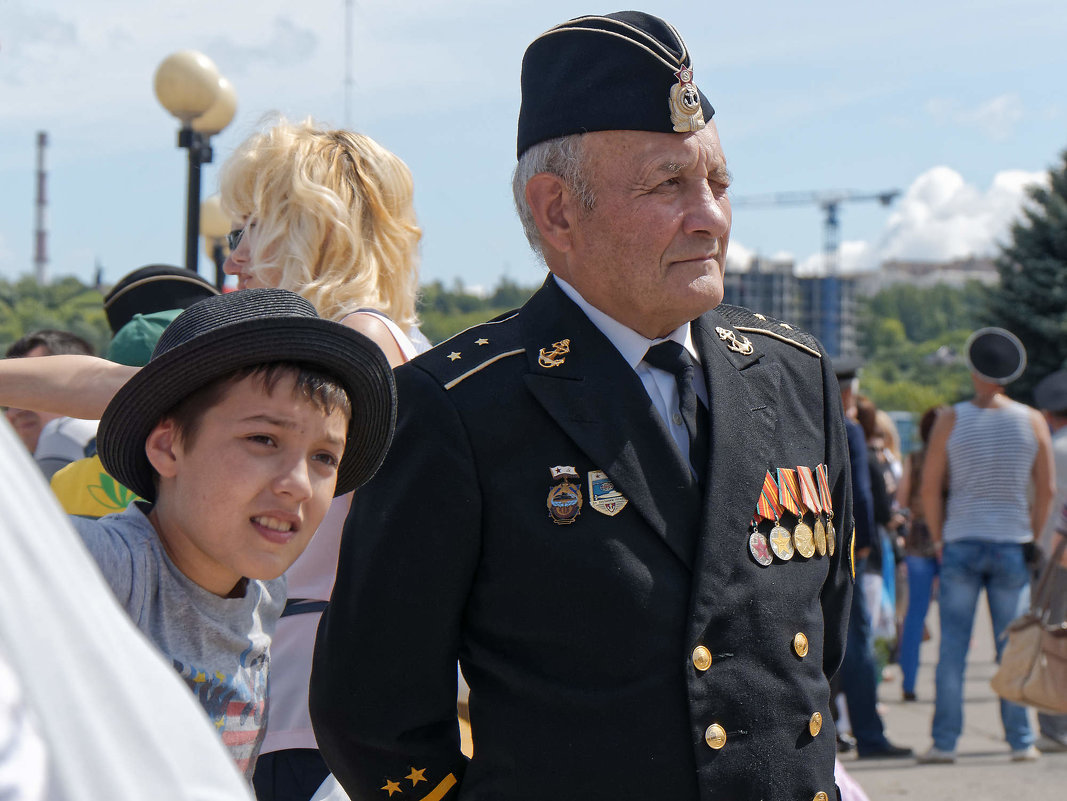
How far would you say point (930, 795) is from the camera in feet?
19.8

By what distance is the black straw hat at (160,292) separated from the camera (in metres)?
4.10

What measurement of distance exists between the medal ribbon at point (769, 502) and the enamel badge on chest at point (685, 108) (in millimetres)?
642

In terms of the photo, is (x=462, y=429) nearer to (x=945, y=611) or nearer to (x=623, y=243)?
(x=623, y=243)

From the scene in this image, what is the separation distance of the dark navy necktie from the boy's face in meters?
0.69

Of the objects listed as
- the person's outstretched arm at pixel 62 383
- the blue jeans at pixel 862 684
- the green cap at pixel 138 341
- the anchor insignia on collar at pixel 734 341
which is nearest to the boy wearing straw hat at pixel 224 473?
the person's outstretched arm at pixel 62 383

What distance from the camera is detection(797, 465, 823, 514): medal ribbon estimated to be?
220cm

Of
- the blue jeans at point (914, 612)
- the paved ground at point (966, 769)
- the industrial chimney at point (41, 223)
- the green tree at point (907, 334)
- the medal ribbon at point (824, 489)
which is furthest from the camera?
the green tree at point (907, 334)

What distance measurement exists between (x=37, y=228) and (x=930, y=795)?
210ft

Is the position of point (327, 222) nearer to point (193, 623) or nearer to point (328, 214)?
point (328, 214)

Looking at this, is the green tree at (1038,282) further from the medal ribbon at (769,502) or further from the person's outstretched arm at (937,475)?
the medal ribbon at (769,502)

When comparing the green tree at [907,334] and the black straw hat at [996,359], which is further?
the green tree at [907,334]

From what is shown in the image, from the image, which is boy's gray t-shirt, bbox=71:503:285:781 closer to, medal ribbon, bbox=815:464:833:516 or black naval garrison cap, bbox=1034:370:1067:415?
medal ribbon, bbox=815:464:833:516

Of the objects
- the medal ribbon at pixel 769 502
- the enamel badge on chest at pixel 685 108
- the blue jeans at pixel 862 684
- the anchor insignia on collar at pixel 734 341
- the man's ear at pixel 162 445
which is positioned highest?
the enamel badge on chest at pixel 685 108

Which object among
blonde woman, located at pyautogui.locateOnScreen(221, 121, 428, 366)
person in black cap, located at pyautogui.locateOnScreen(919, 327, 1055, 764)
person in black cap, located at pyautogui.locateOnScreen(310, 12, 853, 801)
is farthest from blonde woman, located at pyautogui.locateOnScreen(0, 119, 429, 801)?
person in black cap, located at pyautogui.locateOnScreen(919, 327, 1055, 764)
